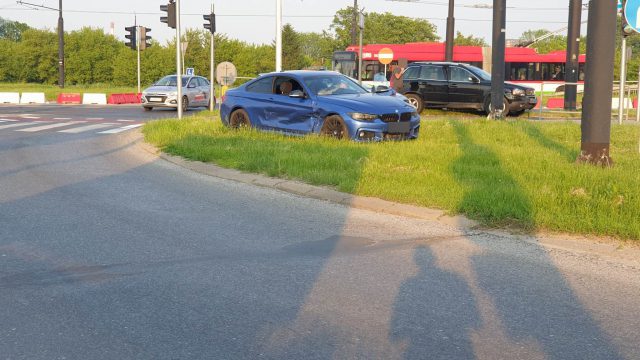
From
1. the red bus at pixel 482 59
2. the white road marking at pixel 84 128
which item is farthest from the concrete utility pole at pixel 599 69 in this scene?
the red bus at pixel 482 59

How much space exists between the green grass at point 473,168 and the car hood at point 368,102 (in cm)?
Result: 82

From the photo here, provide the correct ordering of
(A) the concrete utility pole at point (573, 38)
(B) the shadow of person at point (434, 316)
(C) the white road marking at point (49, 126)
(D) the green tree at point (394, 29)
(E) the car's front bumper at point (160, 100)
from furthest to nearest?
(D) the green tree at point (394, 29) < (E) the car's front bumper at point (160, 100) < (A) the concrete utility pole at point (573, 38) < (C) the white road marking at point (49, 126) < (B) the shadow of person at point (434, 316)

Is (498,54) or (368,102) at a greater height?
(498,54)

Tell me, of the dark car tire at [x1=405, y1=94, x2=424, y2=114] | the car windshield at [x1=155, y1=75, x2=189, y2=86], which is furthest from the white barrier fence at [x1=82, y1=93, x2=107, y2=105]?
the dark car tire at [x1=405, y1=94, x2=424, y2=114]

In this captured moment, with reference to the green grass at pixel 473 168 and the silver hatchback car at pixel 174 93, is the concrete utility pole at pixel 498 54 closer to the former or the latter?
the green grass at pixel 473 168

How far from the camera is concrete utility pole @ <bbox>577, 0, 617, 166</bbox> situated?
9906 millimetres

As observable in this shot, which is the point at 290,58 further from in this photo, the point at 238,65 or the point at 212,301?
the point at 212,301

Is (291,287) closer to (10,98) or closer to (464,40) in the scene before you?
(10,98)

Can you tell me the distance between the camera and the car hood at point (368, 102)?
14594mm

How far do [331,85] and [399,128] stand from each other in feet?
6.49

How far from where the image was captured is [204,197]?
9.69m

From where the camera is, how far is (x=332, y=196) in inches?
373

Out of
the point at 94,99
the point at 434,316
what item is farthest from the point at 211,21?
the point at 434,316

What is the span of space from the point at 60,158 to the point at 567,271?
34.2 ft
